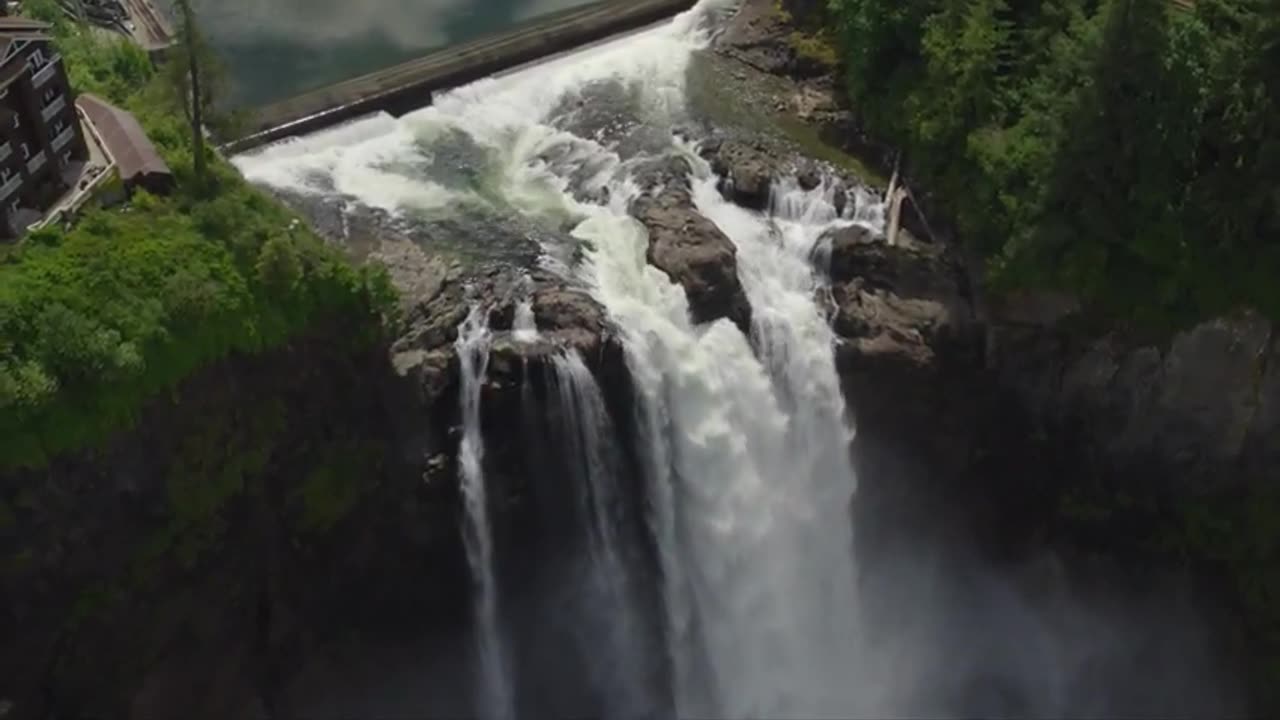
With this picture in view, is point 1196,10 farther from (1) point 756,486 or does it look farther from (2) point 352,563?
(2) point 352,563

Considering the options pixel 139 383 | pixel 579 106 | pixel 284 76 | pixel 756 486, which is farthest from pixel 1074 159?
pixel 284 76

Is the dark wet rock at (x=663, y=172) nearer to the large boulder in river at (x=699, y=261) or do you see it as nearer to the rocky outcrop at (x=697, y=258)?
the rocky outcrop at (x=697, y=258)

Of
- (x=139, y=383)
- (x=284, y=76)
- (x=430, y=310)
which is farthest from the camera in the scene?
(x=284, y=76)

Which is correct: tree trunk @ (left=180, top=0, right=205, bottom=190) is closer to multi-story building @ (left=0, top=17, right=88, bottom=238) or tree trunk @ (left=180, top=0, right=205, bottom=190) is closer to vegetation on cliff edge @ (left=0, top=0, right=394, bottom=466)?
vegetation on cliff edge @ (left=0, top=0, right=394, bottom=466)

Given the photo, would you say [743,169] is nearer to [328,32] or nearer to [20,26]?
[328,32]

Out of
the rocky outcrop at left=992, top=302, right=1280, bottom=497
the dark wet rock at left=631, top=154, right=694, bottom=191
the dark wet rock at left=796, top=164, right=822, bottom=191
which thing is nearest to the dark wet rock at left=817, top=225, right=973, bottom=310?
the rocky outcrop at left=992, top=302, right=1280, bottom=497

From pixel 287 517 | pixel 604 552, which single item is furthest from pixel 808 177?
pixel 287 517
